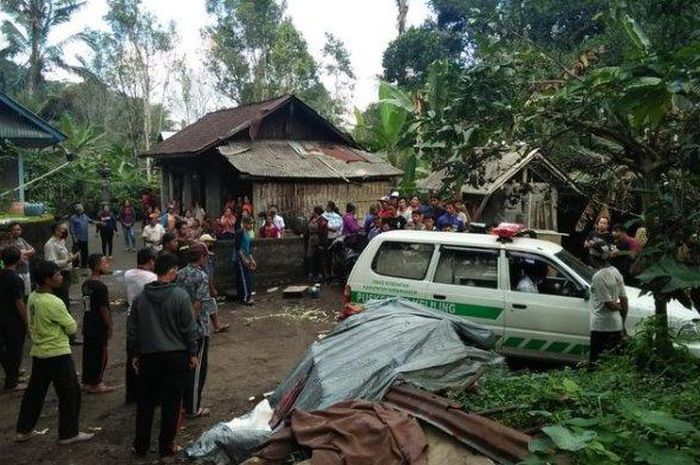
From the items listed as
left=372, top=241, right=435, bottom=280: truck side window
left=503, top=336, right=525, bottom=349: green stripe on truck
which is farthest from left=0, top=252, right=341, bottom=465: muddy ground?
left=503, top=336, right=525, bottom=349: green stripe on truck

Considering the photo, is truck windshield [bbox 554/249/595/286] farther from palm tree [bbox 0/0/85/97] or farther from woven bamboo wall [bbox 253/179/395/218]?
palm tree [bbox 0/0/85/97]

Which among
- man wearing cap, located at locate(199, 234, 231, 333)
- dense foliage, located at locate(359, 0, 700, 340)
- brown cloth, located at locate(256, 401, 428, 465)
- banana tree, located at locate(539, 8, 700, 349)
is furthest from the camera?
man wearing cap, located at locate(199, 234, 231, 333)

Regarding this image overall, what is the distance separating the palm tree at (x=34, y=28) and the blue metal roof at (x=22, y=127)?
20000 mm

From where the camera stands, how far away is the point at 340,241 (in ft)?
42.0

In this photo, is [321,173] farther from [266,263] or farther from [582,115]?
[582,115]

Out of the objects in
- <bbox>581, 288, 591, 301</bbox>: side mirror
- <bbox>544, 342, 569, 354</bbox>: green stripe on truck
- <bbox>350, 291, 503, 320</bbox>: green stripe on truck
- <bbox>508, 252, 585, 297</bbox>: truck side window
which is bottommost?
<bbox>544, 342, 569, 354</bbox>: green stripe on truck

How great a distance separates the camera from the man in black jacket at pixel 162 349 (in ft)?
16.4

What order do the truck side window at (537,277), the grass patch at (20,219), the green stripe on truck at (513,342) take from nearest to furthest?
the truck side window at (537,277) → the green stripe on truck at (513,342) → the grass patch at (20,219)

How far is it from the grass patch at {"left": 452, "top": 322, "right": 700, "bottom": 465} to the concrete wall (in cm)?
805

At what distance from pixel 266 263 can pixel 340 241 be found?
1712mm

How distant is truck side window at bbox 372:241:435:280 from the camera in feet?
24.6

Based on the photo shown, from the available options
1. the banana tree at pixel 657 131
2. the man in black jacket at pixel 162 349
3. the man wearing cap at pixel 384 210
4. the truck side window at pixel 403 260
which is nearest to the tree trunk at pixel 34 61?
the man wearing cap at pixel 384 210

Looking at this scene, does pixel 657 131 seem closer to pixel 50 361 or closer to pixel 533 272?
pixel 533 272

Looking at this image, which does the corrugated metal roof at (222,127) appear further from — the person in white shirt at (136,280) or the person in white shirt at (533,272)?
the person in white shirt at (533,272)
